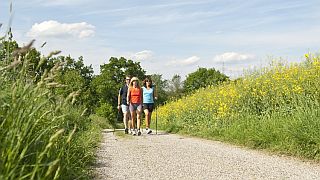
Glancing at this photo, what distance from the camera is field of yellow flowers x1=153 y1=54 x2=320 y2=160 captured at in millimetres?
8102

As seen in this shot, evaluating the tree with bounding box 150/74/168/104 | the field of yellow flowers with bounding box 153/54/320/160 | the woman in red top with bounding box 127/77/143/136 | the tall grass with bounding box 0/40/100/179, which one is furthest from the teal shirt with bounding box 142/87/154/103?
the tree with bounding box 150/74/168/104

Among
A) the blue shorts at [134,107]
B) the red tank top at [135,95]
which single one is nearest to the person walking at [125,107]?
the blue shorts at [134,107]

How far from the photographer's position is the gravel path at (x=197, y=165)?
6.17 meters

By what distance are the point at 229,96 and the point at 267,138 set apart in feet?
14.2

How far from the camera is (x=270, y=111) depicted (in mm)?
10914

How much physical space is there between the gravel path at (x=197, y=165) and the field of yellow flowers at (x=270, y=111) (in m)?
0.48

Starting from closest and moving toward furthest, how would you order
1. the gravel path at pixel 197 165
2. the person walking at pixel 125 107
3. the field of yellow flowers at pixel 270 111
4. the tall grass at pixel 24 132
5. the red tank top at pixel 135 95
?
the tall grass at pixel 24 132, the gravel path at pixel 197 165, the field of yellow flowers at pixel 270 111, the red tank top at pixel 135 95, the person walking at pixel 125 107

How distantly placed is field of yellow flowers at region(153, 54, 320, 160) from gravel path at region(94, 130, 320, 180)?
1.59 feet

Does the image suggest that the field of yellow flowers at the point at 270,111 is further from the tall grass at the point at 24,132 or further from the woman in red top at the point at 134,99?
the tall grass at the point at 24,132

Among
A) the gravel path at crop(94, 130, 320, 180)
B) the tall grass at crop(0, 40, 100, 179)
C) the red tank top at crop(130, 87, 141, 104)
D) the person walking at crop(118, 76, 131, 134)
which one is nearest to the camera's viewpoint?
the tall grass at crop(0, 40, 100, 179)

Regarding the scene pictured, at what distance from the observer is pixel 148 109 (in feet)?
48.6

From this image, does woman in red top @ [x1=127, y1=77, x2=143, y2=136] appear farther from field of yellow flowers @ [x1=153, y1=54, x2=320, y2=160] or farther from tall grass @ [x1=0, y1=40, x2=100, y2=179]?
tall grass @ [x1=0, y1=40, x2=100, y2=179]

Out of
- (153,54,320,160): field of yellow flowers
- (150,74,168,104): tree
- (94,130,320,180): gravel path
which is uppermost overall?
(150,74,168,104): tree

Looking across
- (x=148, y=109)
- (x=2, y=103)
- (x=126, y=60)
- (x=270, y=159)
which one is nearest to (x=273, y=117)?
(x=270, y=159)
